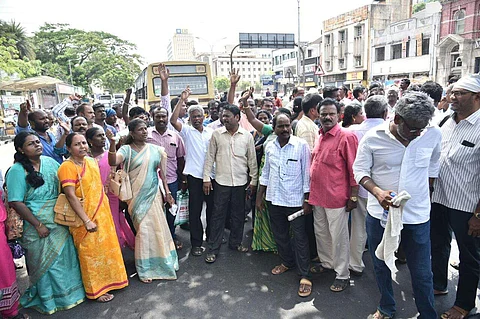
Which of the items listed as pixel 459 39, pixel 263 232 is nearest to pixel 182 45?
pixel 459 39

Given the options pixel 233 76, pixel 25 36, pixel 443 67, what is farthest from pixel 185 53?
pixel 233 76

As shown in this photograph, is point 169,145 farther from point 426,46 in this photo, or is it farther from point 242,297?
point 426,46

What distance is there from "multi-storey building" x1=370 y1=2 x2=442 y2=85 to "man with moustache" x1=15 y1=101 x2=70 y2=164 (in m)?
23.7

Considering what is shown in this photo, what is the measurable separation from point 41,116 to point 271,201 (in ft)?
9.51

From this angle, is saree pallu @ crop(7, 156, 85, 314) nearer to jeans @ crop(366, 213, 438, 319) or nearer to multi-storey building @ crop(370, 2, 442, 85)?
jeans @ crop(366, 213, 438, 319)

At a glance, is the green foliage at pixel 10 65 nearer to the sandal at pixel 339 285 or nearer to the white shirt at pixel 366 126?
the white shirt at pixel 366 126

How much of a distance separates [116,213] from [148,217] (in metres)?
0.50

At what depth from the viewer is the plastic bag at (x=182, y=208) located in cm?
438

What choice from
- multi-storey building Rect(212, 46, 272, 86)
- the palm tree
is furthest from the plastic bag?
multi-storey building Rect(212, 46, 272, 86)

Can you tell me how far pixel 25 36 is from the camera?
108ft

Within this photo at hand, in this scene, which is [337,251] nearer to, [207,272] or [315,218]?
[315,218]

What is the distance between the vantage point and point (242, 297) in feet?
10.6

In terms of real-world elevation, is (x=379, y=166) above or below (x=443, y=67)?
below

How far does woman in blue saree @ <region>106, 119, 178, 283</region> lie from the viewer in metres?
3.53
